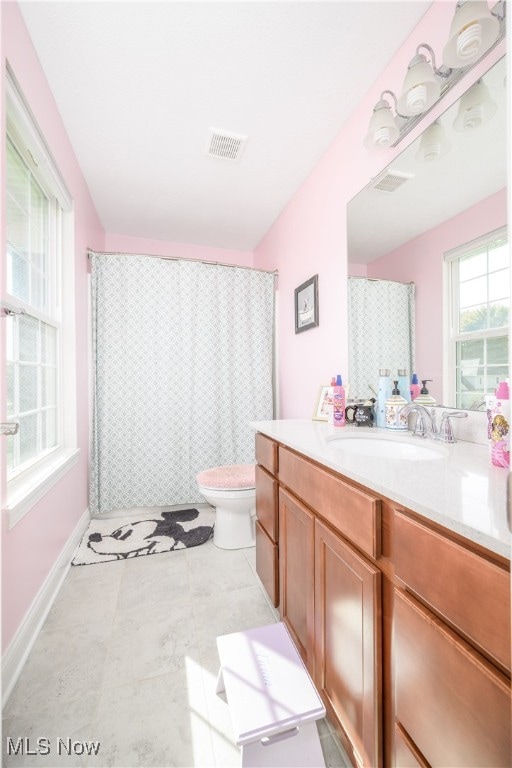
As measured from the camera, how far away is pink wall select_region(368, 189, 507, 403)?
1142mm

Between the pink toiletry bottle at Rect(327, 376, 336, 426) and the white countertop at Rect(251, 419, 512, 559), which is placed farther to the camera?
the pink toiletry bottle at Rect(327, 376, 336, 426)

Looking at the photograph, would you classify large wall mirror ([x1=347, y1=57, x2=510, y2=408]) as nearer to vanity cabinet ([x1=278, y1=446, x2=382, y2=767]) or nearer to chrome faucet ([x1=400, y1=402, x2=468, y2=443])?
chrome faucet ([x1=400, y1=402, x2=468, y2=443])

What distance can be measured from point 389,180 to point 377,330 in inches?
26.3

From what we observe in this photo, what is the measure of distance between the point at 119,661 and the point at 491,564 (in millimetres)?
1390

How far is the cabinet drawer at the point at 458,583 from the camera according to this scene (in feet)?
1.46

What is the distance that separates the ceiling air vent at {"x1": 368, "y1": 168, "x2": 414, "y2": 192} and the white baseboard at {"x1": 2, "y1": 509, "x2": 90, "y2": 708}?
7.68 feet

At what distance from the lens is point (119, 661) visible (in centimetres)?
122

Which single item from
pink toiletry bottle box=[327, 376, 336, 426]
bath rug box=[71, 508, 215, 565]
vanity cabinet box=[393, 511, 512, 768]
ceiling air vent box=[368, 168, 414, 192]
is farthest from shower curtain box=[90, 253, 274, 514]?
vanity cabinet box=[393, 511, 512, 768]

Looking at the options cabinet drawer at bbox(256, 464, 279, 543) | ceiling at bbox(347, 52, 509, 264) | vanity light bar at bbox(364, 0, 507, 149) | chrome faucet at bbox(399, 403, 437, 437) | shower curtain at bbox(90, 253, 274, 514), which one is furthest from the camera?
shower curtain at bbox(90, 253, 274, 514)

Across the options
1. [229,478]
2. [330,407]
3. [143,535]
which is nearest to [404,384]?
[330,407]

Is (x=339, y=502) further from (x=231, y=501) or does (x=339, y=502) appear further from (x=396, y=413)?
(x=231, y=501)

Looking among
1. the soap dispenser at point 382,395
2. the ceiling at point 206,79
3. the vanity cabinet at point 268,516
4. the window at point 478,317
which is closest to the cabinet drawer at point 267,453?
the vanity cabinet at point 268,516

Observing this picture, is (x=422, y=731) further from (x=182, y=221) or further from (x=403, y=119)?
(x=182, y=221)

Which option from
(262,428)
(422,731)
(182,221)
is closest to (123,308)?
A: (182,221)
